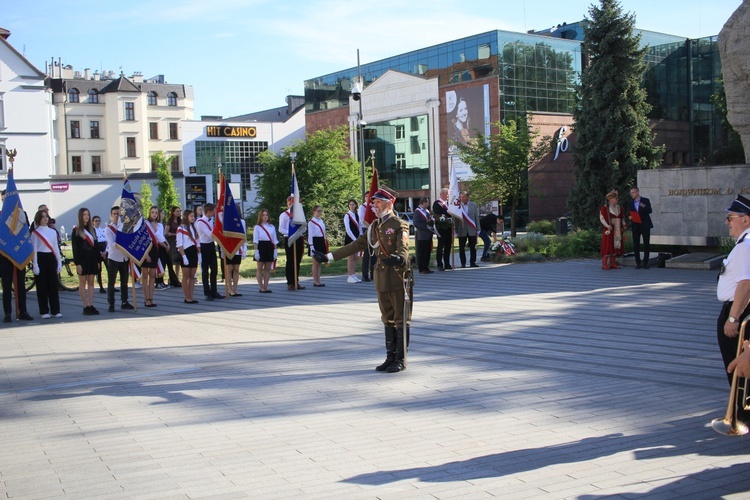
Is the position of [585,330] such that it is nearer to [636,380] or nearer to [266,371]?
[636,380]

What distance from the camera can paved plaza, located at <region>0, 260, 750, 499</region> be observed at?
534cm

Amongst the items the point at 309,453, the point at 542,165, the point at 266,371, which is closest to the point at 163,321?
the point at 266,371

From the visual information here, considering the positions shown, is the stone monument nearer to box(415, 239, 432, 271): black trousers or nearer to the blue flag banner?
box(415, 239, 432, 271): black trousers

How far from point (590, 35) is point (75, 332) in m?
30.2

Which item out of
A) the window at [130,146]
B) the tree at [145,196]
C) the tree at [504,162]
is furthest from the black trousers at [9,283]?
the window at [130,146]

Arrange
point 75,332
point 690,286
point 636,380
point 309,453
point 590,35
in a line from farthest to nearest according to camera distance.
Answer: point 590,35, point 690,286, point 75,332, point 636,380, point 309,453

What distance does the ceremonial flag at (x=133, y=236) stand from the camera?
15.4 m

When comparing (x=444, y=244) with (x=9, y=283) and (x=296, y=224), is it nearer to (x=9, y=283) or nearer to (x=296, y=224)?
(x=296, y=224)

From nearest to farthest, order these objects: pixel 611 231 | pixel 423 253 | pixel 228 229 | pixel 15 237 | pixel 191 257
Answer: pixel 15 237, pixel 191 257, pixel 228 229, pixel 611 231, pixel 423 253

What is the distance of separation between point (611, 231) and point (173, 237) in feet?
36.7

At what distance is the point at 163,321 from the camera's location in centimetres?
1413

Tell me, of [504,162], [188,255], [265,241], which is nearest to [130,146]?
[504,162]

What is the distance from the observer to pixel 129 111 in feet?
294

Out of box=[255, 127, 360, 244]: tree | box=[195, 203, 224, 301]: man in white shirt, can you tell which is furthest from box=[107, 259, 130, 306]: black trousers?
box=[255, 127, 360, 244]: tree
